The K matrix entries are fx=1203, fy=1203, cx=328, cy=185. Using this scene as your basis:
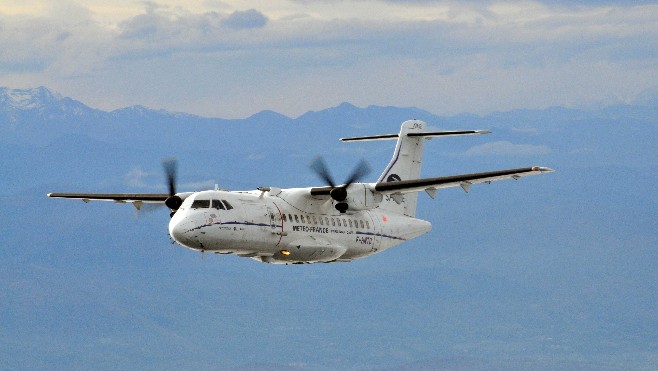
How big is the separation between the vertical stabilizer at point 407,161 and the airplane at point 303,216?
2.05 meters

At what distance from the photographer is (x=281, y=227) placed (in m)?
55.2

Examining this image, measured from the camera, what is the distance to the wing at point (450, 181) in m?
53.8

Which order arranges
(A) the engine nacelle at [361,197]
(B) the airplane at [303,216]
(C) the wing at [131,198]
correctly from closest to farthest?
1. (B) the airplane at [303,216]
2. (A) the engine nacelle at [361,197]
3. (C) the wing at [131,198]

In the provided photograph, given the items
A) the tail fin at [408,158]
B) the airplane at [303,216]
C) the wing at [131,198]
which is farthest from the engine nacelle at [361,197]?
the wing at [131,198]

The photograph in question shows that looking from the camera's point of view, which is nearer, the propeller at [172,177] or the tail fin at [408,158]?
the propeller at [172,177]

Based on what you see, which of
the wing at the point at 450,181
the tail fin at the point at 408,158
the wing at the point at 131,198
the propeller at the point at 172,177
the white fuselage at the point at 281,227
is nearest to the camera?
the white fuselage at the point at 281,227

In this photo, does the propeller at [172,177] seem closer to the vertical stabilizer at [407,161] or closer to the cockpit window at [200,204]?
the cockpit window at [200,204]

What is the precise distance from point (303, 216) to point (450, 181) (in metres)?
7.17

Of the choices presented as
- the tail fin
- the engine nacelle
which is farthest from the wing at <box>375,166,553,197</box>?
the tail fin

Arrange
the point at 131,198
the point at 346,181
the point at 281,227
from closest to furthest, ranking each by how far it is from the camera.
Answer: the point at 281,227, the point at 346,181, the point at 131,198

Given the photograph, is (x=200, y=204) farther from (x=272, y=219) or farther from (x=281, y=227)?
(x=281, y=227)

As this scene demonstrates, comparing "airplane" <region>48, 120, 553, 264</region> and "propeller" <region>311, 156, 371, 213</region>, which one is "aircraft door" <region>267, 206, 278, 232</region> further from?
"propeller" <region>311, 156, 371, 213</region>

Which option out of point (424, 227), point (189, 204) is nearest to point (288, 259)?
point (189, 204)

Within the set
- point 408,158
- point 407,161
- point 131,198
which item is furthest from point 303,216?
point 408,158
